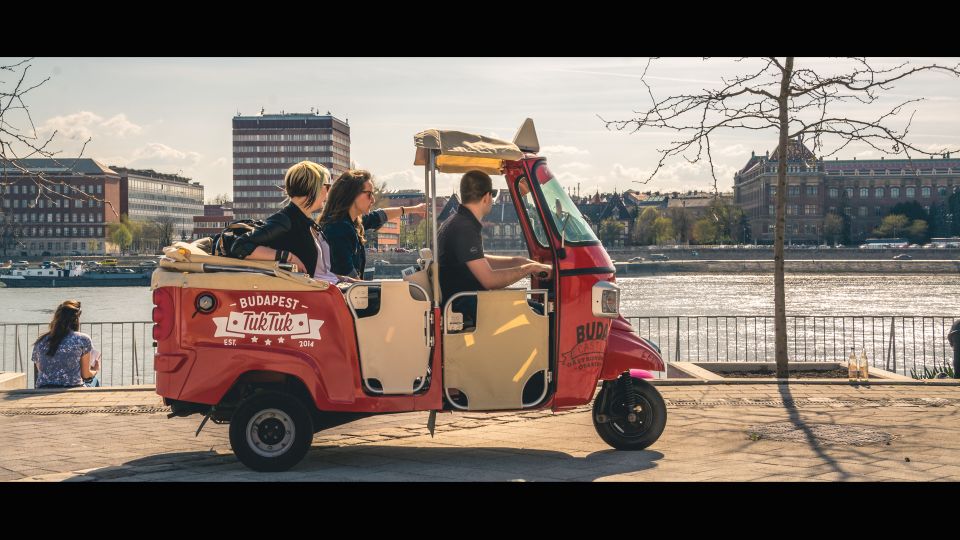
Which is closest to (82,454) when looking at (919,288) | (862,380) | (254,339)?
(254,339)

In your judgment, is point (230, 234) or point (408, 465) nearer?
point (408, 465)

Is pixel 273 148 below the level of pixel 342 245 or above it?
above

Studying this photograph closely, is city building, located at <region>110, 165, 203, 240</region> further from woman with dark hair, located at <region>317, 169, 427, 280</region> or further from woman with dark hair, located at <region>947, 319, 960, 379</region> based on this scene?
woman with dark hair, located at <region>317, 169, 427, 280</region>

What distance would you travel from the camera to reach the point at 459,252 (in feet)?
22.1

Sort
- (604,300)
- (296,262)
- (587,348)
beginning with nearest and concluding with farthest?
(296,262), (604,300), (587,348)

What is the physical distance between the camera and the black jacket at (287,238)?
656cm

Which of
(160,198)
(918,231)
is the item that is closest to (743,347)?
(918,231)

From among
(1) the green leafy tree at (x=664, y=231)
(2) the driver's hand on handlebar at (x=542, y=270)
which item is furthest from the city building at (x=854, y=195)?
(2) the driver's hand on handlebar at (x=542, y=270)

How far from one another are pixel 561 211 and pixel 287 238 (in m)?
1.85

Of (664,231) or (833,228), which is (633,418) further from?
(664,231)

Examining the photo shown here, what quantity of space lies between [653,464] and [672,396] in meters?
3.26

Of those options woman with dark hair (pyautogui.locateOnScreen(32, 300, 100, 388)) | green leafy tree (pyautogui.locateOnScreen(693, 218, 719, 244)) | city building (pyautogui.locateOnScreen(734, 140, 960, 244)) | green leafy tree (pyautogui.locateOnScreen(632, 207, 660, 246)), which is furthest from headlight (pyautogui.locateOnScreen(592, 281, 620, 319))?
green leafy tree (pyautogui.locateOnScreen(632, 207, 660, 246))

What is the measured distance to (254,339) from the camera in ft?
21.2

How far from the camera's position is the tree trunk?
40.3 feet
